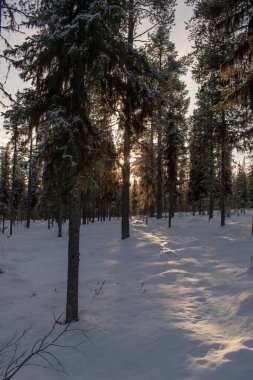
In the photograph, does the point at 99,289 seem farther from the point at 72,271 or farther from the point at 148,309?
the point at 72,271

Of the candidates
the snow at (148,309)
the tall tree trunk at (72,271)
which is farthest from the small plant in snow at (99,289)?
the tall tree trunk at (72,271)

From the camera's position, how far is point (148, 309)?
328 inches

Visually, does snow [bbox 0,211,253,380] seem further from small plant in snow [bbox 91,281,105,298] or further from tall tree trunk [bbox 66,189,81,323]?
tall tree trunk [bbox 66,189,81,323]

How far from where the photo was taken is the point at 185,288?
32.5 ft

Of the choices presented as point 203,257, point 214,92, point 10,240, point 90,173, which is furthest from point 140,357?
point 10,240

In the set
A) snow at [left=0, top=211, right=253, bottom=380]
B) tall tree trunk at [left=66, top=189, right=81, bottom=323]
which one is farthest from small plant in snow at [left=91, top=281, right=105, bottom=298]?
tall tree trunk at [left=66, top=189, right=81, bottom=323]

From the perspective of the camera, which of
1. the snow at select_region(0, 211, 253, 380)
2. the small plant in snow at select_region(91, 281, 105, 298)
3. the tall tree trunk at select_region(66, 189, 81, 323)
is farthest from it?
the small plant in snow at select_region(91, 281, 105, 298)

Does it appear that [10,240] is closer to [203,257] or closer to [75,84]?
[203,257]

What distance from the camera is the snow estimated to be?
556 cm

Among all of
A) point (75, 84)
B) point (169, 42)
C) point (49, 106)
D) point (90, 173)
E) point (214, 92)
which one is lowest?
point (90, 173)

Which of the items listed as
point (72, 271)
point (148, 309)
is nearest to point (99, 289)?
point (148, 309)

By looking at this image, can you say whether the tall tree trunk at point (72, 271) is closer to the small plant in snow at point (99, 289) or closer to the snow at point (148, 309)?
the snow at point (148, 309)

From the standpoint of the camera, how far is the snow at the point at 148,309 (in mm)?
5562

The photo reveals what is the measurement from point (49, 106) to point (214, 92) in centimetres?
1401
